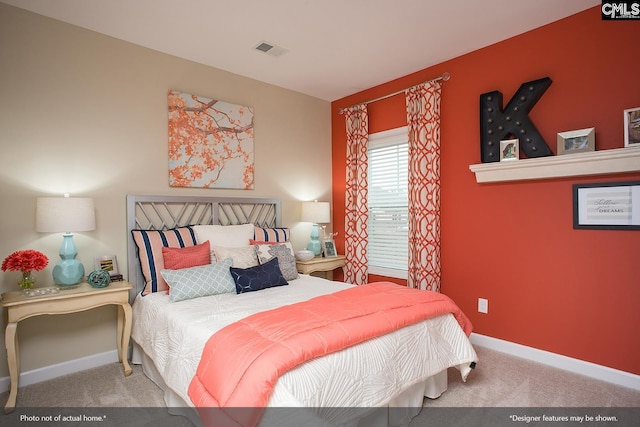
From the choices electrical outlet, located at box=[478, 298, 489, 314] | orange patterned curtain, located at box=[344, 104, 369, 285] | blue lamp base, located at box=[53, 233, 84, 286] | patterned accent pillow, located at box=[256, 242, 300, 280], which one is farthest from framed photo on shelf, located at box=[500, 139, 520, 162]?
blue lamp base, located at box=[53, 233, 84, 286]

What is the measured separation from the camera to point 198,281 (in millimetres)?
2641

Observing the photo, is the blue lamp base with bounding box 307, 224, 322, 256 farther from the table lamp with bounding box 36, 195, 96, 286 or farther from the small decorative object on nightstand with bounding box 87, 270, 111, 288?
the table lamp with bounding box 36, 195, 96, 286

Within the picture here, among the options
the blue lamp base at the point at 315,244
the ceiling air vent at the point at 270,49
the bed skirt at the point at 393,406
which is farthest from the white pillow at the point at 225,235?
the ceiling air vent at the point at 270,49

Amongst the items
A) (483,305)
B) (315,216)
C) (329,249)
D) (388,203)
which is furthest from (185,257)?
(483,305)

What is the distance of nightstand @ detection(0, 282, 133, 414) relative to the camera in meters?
2.25

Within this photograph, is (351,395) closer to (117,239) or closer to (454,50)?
(117,239)

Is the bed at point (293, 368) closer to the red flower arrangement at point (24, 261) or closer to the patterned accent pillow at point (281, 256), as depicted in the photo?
the patterned accent pillow at point (281, 256)

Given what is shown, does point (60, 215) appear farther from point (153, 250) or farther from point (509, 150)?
point (509, 150)

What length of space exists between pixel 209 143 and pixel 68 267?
170 cm

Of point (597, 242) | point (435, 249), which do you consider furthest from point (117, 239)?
point (597, 242)

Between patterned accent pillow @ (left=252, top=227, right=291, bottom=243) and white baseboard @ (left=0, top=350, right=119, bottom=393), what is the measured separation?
5.39 feet

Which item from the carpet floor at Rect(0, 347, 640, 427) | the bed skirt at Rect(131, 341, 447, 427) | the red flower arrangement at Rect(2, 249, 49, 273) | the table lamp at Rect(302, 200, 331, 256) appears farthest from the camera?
the table lamp at Rect(302, 200, 331, 256)

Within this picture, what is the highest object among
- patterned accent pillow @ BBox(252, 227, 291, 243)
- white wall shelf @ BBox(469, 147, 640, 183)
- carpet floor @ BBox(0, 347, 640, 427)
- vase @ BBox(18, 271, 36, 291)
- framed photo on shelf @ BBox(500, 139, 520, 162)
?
framed photo on shelf @ BBox(500, 139, 520, 162)

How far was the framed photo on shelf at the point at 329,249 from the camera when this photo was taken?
14.5ft
